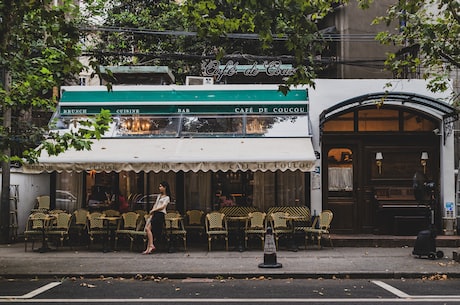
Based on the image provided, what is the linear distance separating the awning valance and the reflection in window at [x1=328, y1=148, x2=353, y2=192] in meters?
1.70

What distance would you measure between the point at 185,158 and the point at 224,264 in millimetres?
3339

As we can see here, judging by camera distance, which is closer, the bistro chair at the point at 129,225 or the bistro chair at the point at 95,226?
the bistro chair at the point at 129,225

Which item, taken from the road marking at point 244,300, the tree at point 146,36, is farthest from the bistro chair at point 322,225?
the tree at point 146,36

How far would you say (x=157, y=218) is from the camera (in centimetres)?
1412

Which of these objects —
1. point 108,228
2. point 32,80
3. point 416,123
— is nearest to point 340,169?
point 416,123

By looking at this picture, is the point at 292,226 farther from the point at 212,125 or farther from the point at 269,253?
the point at 212,125

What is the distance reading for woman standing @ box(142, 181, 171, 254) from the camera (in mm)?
13988

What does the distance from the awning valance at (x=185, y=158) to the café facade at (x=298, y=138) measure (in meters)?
0.78

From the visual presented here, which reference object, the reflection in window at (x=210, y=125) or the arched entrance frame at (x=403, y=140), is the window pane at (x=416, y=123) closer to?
the arched entrance frame at (x=403, y=140)

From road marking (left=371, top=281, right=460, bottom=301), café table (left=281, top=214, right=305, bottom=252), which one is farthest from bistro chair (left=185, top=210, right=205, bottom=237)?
road marking (left=371, top=281, right=460, bottom=301)

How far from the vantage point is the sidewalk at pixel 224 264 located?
11133mm

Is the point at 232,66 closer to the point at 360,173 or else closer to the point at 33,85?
the point at 360,173

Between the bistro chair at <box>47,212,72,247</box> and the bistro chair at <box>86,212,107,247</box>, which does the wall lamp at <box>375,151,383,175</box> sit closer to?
the bistro chair at <box>86,212,107,247</box>

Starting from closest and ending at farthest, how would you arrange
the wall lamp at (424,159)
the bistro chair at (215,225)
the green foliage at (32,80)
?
the green foliage at (32,80) → the bistro chair at (215,225) → the wall lamp at (424,159)
